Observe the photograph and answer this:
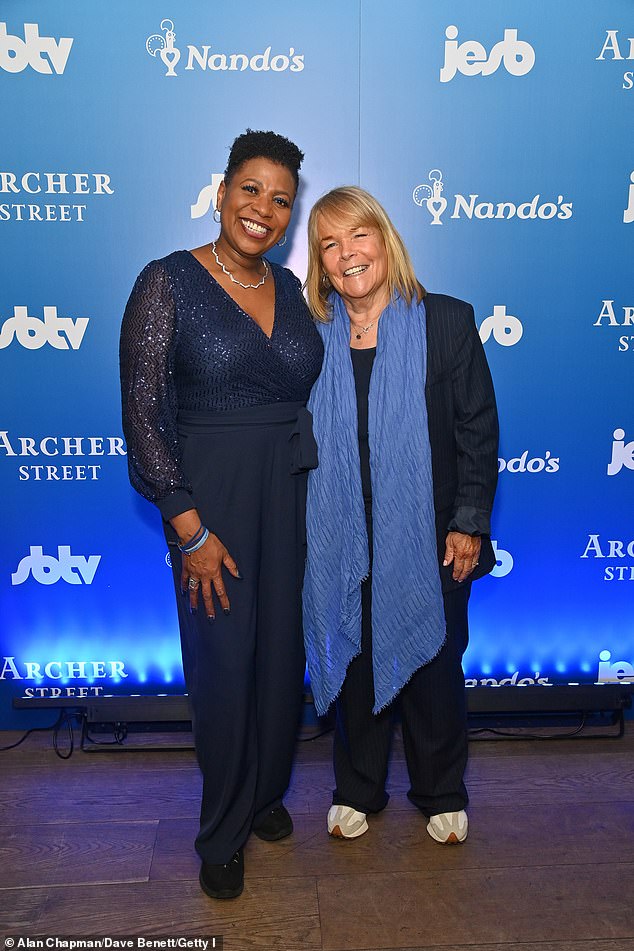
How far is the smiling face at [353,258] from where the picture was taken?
1.89 metres

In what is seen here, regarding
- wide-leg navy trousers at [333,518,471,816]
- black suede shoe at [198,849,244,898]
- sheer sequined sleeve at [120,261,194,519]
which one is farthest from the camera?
wide-leg navy trousers at [333,518,471,816]

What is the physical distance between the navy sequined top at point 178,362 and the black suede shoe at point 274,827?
0.96m

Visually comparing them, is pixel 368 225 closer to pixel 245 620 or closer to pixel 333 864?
pixel 245 620

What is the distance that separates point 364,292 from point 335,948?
4.89 ft

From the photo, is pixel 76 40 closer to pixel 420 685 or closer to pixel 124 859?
pixel 420 685

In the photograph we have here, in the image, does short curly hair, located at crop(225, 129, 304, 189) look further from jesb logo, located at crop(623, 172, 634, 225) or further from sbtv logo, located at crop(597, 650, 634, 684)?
sbtv logo, located at crop(597, 650, 634, 684)

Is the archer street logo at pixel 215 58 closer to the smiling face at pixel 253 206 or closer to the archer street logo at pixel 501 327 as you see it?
the smiling face at pixel 253 206

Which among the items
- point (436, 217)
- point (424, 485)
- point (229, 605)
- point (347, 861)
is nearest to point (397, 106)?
point (436, 217)

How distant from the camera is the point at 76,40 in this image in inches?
94.5

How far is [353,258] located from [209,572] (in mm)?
792

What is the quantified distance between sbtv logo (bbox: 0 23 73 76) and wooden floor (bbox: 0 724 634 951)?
2.14 meters

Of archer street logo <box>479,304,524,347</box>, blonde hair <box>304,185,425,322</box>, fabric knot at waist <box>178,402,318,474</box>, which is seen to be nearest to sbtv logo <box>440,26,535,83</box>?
archer street logo <box>479,304,524,347</box>

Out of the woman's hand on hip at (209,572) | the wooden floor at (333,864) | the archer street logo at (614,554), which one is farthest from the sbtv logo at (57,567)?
the archer street logo at (614,554)

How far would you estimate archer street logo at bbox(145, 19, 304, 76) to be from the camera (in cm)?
241
